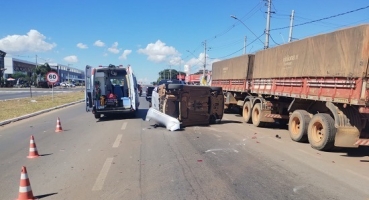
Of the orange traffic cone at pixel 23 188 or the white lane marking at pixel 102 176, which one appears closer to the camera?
the orange traffic cone at pixel 23 188

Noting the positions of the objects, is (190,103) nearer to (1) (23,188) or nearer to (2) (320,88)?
(2) (320,88)

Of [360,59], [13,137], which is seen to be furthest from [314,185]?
[13,137]

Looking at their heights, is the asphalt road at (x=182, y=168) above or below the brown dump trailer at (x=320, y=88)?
below

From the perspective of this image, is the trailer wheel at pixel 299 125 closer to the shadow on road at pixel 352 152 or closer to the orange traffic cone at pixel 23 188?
the shadow on road at pixel 352 152

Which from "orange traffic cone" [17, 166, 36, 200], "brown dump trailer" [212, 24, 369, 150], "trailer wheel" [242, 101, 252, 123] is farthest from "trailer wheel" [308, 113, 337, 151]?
"orange traffic cone" [17, 166, 36, 200]

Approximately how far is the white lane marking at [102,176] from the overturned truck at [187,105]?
5.23 metres

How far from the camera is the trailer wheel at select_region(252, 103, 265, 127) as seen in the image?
43.6ft

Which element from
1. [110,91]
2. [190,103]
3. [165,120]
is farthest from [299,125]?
[110,91]

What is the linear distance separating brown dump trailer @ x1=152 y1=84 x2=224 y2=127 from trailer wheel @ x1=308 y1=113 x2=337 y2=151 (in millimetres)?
4983

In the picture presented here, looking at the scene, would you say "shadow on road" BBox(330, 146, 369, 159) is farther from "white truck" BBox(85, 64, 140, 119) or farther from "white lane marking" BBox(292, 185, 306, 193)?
"white truck" BBox(85, 64, 140, 119)

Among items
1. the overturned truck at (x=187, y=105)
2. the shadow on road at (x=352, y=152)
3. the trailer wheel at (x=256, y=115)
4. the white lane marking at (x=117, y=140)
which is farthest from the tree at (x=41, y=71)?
the shadow on road at (x=352, y=152)

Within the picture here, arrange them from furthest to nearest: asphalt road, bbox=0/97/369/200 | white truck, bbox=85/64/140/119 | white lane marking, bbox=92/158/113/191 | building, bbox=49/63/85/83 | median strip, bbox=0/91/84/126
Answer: building, bbox=49/63/85/83 < median strip, bbox=0/91/84/126 < white truck, bbox=85/64/140/119 < white lane marking, bbox=92/158/113/191 < asphalt road, bbox=0/97/369/200

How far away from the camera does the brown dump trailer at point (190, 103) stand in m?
12.8

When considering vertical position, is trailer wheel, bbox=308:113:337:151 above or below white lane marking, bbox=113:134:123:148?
above
